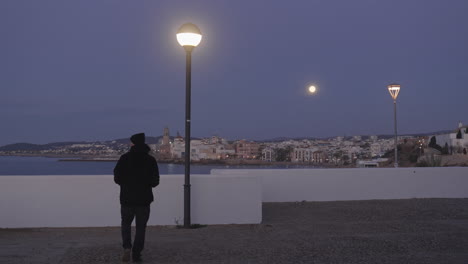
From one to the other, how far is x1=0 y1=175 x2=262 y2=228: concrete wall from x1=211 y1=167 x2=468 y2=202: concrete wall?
3.56 m

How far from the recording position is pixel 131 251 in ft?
23.0

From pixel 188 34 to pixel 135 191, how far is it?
395 cm

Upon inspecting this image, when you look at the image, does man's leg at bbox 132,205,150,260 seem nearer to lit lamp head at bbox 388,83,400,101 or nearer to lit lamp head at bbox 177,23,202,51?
lit lamp head at bbox 177,23,202,51

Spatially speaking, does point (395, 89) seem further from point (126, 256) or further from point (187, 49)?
point (126, 256)

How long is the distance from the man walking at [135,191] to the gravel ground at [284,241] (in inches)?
12.7

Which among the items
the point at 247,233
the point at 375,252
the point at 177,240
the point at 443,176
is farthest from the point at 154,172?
the point at 443,176

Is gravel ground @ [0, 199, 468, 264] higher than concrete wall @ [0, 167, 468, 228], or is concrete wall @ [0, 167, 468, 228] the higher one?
concrete wall @ [0, 167, 468, 228]

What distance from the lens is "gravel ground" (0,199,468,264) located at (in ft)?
22.2

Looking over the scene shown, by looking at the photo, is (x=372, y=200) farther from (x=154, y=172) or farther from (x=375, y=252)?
(x=154, y=172)

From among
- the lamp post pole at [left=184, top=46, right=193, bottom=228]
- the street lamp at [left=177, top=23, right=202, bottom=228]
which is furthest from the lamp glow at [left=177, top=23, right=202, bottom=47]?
the lamp post pole at [left=184, top=46, right=193, bottom=228]

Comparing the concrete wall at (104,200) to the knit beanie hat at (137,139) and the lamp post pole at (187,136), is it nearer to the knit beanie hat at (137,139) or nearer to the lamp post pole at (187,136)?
the lamp post pole at (187,136)

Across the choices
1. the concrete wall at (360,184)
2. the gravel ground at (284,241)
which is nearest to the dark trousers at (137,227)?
the gravel ground at (284,241)

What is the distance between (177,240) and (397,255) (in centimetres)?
338

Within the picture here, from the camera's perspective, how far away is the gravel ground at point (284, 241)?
677 cm
